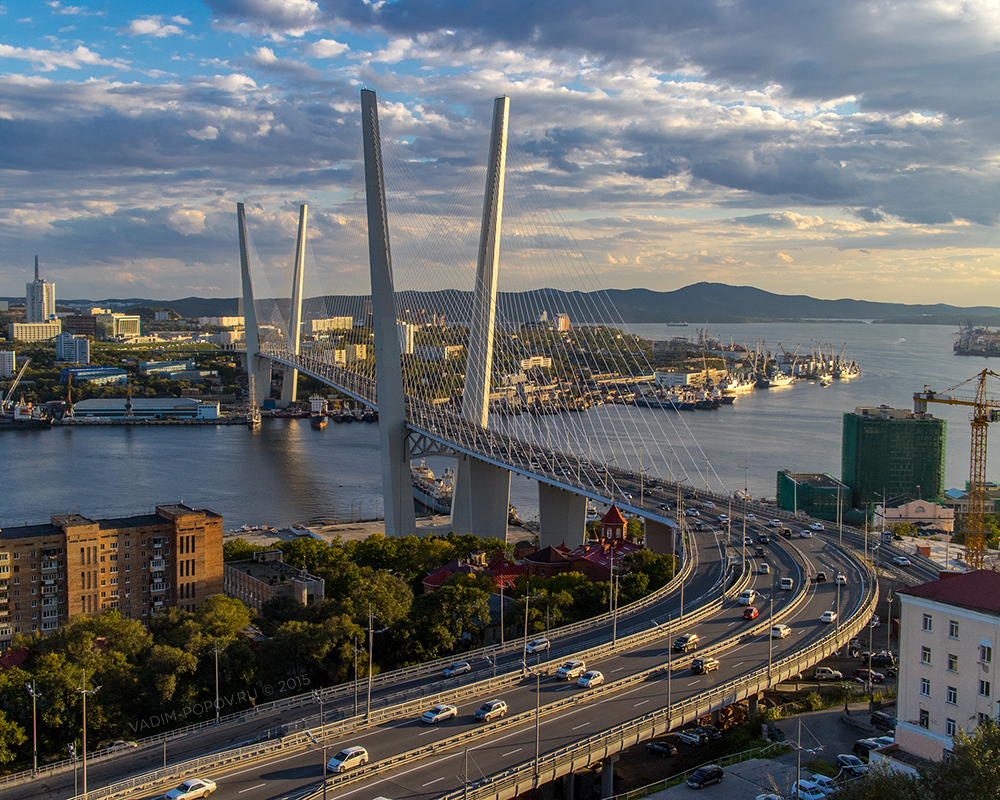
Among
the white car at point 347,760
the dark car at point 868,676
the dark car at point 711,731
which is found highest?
the white car at point 347,760

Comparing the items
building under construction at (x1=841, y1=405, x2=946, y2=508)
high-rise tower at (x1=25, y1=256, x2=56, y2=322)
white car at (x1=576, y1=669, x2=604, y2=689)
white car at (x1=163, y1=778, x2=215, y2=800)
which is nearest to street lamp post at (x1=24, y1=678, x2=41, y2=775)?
white car at (x1=163, y1=778, x2=215, y2=800)

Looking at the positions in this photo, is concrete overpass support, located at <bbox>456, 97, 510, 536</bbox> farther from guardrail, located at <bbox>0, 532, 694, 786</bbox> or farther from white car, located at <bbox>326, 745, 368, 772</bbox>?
white car, located at <bbox>326, 745, 368, 772</bbox>

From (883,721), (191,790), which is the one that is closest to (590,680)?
(883,721)

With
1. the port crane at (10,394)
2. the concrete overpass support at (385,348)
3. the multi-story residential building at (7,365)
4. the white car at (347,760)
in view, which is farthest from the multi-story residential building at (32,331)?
the white car at (347,760)

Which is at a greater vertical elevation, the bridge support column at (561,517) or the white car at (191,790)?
the white car at (191,790)

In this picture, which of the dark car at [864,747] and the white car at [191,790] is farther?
the dark car at [864,747]

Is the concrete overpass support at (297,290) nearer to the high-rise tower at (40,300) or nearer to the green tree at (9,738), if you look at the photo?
the green tree at (9,738)
